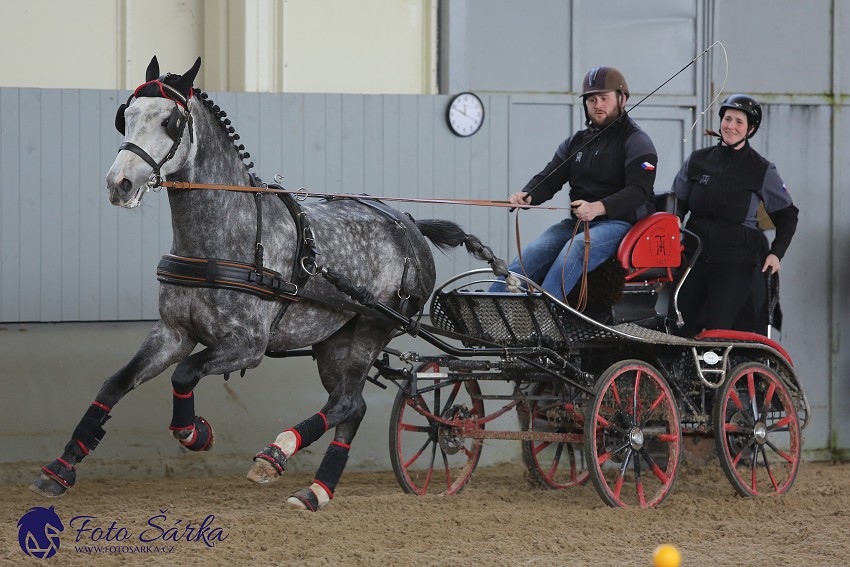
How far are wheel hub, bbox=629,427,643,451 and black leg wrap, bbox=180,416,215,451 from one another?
1996mm

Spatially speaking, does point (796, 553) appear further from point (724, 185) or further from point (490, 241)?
point (490, 241)

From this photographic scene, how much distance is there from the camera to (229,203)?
15.6 ft

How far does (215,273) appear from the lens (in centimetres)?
462

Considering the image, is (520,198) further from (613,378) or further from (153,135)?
(153,135)

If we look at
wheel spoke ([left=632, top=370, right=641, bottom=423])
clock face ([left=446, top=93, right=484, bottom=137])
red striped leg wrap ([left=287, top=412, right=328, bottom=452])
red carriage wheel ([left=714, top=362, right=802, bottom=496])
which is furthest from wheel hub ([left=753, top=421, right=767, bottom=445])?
clock face ([left=446, top=93, right=484, bottom=137])

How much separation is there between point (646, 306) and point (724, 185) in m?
0.86

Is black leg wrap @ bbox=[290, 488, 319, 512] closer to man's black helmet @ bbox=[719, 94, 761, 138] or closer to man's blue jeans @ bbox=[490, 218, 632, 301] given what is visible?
man's blue jeans @ bbox=[490, 218, 632, 301]

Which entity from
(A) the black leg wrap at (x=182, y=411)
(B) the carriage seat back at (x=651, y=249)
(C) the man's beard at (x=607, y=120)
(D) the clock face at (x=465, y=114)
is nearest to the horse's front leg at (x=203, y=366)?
(A) the black leg wrap at (x=182, y=411)

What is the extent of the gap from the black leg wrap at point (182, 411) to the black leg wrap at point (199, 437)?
0.07 m

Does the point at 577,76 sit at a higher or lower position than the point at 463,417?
higher

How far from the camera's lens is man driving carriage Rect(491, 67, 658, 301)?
214 inches

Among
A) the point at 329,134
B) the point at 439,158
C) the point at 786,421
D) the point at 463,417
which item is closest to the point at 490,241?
the point at 439,158

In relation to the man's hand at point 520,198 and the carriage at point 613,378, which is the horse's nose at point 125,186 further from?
the man's hand at point 520,198

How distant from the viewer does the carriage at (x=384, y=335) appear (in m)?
4.64
